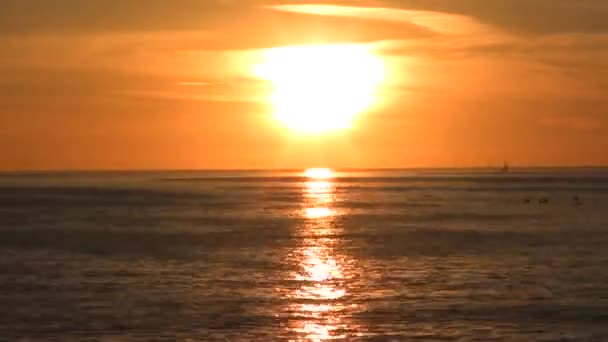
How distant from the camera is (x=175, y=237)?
62.7m

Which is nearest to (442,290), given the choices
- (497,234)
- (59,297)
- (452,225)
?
(59,297)

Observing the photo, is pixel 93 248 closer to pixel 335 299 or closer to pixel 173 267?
pixel 173 267

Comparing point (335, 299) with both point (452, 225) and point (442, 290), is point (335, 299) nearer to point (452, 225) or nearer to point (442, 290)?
point (442, 290)

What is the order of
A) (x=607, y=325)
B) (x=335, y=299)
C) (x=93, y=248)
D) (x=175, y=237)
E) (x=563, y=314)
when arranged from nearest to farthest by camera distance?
1. (x=607, y=325)
2. (x=563, y=314)
3. (x=335, y=299)
4. (x=93, y=248)
5. (x=175, y=237)

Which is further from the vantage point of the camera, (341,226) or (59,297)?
(341,226)

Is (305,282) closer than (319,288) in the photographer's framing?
No

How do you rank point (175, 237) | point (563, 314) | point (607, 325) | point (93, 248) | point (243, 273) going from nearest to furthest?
point (607, 325)
point (563, 314)
point (243, 273)
point (93, 248)
point (175, 237)

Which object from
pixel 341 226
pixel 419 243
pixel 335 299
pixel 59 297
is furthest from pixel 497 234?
pixel 59 297

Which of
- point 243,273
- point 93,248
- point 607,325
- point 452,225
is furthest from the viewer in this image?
point 452,225

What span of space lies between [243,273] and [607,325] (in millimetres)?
17386

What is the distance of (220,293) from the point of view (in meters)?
35.4

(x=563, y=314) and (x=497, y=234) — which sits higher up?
(x=497, y=234)

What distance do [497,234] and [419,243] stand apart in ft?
29.3

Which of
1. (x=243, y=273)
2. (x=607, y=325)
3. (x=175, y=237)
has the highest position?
(x=175, y=237)
